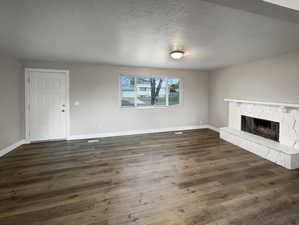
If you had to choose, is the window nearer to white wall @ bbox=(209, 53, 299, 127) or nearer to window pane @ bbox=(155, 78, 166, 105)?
window pane @ bbox=(155, 78, 166, 105)

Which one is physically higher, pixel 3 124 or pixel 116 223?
pixel 3 124

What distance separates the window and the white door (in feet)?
5.93

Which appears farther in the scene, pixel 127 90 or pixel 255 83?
pixel 127 90

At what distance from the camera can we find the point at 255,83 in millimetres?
4262

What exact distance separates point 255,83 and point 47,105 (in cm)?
590

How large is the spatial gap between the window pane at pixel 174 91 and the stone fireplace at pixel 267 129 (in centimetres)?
179

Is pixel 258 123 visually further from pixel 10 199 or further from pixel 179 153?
pixel 10 199

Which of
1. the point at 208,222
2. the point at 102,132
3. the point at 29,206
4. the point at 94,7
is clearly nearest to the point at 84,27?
the point at 94,7

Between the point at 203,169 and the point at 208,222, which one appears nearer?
the point at 208,222

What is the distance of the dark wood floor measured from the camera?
1.77m

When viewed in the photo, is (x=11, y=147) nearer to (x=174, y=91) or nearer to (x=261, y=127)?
(x=174, y=91)

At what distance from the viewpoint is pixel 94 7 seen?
1715 mm

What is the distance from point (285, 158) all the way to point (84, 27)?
13.6ft

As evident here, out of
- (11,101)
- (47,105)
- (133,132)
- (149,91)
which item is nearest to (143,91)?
(149,91)
